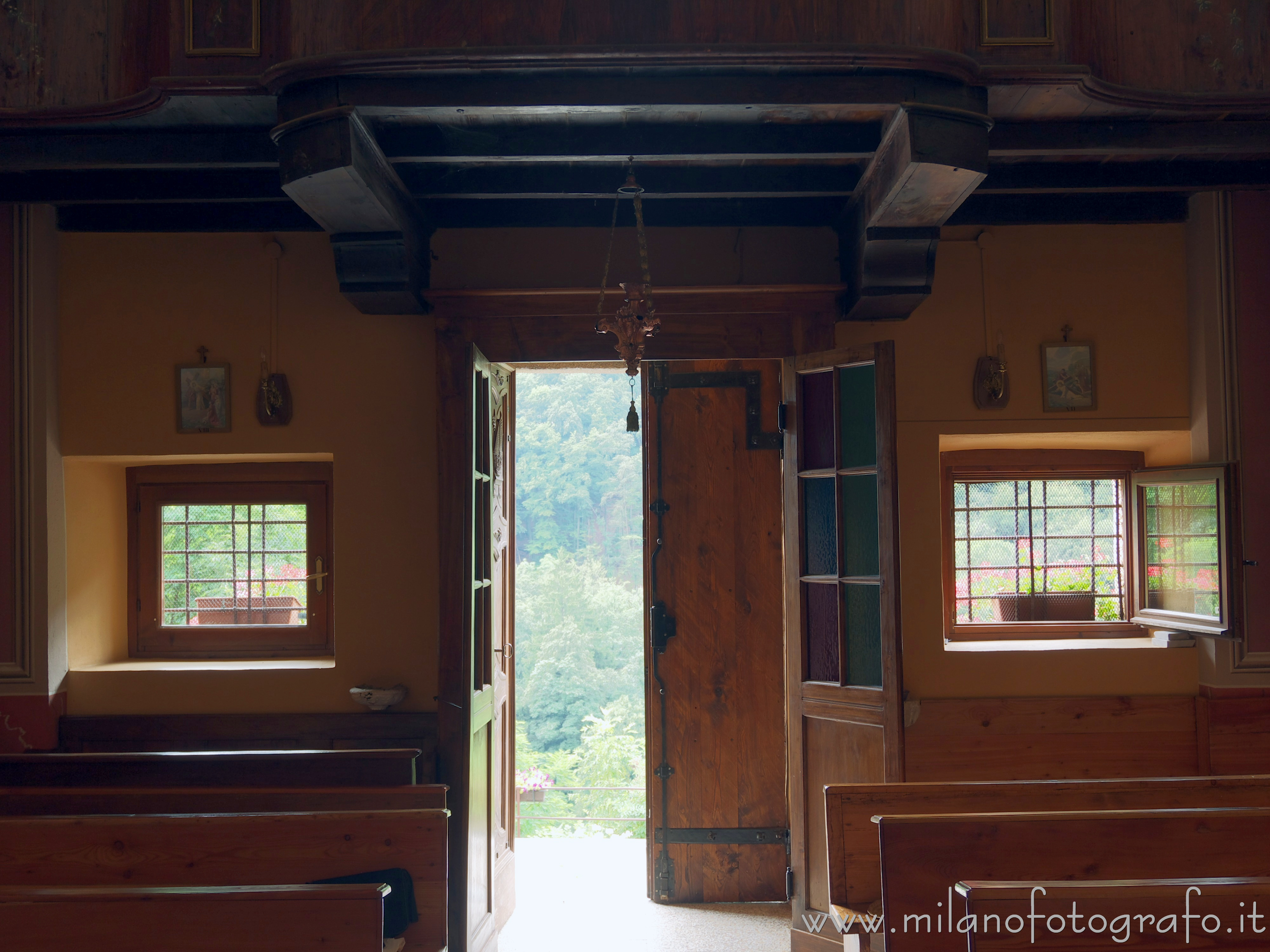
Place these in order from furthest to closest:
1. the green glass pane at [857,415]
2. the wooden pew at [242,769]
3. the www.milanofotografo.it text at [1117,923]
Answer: the green glass pane at [857,415], the wooden pew at [242,769], the www.milanofotografo.it text at [1117,923]

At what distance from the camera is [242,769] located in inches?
119

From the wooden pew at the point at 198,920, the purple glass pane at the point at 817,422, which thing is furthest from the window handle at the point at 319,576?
the purple glass pane at the point at 817,422

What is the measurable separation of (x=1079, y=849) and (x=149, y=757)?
9.44ft

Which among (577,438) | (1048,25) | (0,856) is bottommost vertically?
(0,856)

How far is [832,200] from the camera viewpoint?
3445 millimetres

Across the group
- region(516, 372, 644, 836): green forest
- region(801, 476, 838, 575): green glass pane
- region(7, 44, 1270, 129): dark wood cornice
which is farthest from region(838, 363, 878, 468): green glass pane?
region(516, 372, 644, 836): green forest

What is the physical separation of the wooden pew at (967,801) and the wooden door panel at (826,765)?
50cm

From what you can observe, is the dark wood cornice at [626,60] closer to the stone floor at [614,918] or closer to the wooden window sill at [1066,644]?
the wooden window sill at [1066,644]

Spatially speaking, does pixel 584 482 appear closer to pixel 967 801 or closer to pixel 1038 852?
pixel 967 801

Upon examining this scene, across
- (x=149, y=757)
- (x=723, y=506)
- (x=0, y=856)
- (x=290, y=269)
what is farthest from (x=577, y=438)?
(x=0, y=856)

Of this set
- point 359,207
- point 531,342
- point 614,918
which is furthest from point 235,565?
point 614,918

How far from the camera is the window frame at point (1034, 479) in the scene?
3852mm

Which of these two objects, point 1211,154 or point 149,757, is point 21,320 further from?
point 1211,154

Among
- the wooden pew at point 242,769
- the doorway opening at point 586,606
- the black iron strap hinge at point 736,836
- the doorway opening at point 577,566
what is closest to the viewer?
the wooden pew at point 242,769
